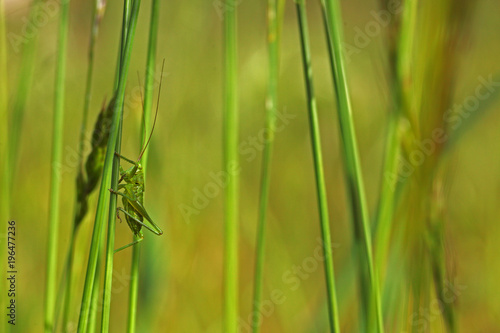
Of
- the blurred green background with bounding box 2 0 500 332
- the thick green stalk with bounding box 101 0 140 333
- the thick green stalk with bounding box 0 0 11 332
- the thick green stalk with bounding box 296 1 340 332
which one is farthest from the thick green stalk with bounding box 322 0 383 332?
the thick green stalk with bounding box 0 0 11 332

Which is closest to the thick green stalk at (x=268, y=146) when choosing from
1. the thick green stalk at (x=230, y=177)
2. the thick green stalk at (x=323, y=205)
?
the thick green stalk at (x=230, y=177)

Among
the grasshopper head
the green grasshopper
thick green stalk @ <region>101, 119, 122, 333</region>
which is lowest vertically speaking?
thick green stalk @ <region>101, 119, 122, 333</region>

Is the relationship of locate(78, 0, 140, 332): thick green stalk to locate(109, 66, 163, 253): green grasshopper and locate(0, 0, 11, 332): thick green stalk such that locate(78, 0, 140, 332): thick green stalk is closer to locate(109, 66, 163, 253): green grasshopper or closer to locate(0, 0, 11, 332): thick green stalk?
locate(109, 66, 163, 253): green grasshopper

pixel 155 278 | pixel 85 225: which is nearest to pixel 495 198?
pixel 155 278

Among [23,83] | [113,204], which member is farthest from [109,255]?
[23,83]

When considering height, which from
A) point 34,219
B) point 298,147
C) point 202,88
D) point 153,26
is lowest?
point 34,219

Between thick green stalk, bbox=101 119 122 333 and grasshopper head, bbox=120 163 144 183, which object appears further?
grasshopper head, bbox=120 163 144 183

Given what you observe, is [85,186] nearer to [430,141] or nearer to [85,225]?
[85,225]
